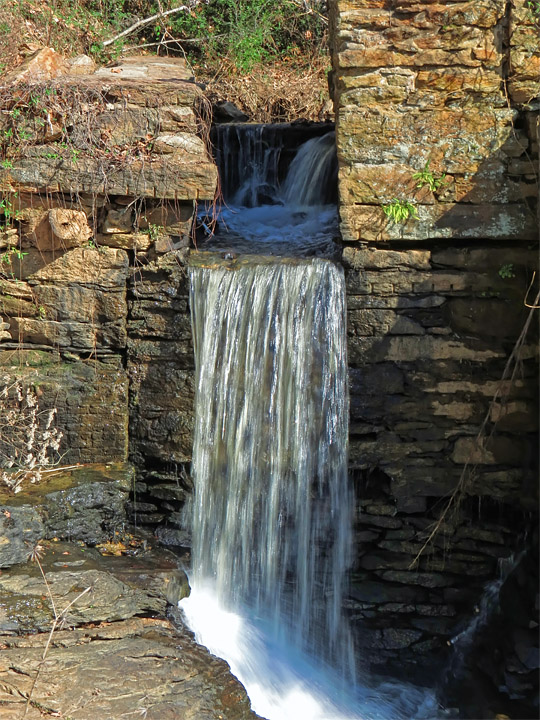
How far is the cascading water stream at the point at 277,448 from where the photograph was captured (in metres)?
4.85

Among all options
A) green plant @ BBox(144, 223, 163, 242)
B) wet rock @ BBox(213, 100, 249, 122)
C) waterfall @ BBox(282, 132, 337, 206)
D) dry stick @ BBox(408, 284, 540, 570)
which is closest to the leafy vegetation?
wet rock @ BBox(213, 100, 249, 122)

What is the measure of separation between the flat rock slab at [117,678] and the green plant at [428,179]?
3.01m

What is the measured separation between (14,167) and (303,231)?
7.09 feet

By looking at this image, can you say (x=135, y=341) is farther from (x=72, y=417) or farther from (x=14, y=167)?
(x=14, y=167)

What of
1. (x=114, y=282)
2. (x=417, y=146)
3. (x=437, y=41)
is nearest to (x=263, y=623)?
(x=114, y=282)

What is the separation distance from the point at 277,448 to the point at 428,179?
1935mm

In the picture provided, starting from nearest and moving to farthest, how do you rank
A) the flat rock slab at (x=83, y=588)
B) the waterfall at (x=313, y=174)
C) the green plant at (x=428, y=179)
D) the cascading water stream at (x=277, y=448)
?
the flat rock slab at (x=83, y=588) → the green plant at (x=428, y=179) → the cascading water stream at (x=277, y=448) → the waterfall at (x=313, y=174)

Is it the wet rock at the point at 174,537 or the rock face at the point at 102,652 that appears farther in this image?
the wet rock at the point at 174,537

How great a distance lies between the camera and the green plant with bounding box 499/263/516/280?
4754mm

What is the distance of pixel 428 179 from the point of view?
473 centimetres

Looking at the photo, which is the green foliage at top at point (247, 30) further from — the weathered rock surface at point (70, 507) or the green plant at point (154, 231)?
the weathered rock surface at point (70, 507)

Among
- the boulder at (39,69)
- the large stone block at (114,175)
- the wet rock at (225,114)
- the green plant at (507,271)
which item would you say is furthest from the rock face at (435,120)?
the wet rock at (225,114)

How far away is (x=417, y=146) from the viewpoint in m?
4.73

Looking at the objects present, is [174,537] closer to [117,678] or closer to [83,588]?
[83,588]
